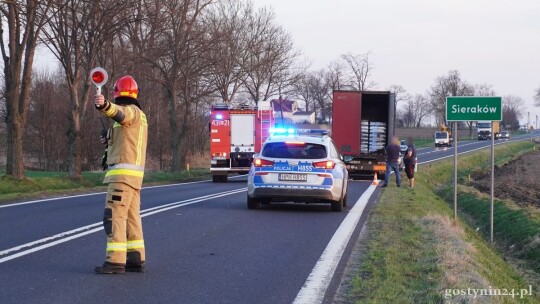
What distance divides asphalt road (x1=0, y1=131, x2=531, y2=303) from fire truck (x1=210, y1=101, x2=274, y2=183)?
15874 mm

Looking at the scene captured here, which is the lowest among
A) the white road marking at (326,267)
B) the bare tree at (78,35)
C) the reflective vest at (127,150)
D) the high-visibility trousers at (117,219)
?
the white road marking at (326,267)

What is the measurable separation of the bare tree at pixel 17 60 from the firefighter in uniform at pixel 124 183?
16.9 metres

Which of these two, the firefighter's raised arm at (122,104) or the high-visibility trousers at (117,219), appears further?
the high-visibility trousers at (117,219)

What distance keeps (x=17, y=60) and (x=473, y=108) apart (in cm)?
1521

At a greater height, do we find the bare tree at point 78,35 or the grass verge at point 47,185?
the bare tree at point 78,35

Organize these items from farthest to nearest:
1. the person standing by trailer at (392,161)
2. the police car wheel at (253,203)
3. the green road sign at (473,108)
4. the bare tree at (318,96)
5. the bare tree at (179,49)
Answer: the bare tree at (318,96) < the bare tree at (179,49) < the person standing by trailer at (392,161) < the police car wheel at (253,203) < the green road sign at (473,108)

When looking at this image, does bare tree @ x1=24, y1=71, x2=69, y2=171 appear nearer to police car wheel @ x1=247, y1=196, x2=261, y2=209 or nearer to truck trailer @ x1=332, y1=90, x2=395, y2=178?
truck trailer @ x1=332, y1=90, x2=395, y2=178

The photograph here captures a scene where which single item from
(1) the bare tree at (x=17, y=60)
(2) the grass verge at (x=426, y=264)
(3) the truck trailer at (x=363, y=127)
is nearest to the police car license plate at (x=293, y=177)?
(2) the grass verge at (x=426, y=264)

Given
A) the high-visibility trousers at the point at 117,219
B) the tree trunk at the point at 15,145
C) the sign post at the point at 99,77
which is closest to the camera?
the high-visibility trousers at the point at 117,219

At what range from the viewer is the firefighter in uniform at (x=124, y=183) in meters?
8.41

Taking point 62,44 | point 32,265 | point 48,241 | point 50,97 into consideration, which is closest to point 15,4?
Answer: point 62,44

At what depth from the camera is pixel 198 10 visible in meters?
39.0

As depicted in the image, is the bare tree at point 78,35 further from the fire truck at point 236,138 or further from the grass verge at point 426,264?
the grass verge at point 426,264

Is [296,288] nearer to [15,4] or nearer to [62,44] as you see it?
[15,4]
